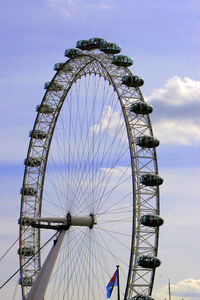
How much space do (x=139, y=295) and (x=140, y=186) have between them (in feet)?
29.0

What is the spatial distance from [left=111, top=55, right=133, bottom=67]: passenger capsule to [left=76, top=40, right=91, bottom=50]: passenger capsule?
17.6ft

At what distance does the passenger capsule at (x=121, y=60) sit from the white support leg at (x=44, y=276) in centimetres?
1597

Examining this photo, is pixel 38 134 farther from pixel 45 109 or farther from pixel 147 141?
pixel 147 141

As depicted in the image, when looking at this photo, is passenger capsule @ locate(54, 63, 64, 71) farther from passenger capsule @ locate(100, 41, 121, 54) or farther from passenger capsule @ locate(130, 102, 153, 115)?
passenger capsule @ locate(130, 102, 153, 115)

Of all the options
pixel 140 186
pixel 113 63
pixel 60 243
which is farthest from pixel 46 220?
pixel 113 63

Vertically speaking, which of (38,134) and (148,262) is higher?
(38,134)

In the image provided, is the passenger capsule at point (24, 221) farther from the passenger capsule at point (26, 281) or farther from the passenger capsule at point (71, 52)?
the passenger capsule at point (71, 52)

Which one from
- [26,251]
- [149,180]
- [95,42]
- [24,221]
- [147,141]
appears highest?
[95,42]

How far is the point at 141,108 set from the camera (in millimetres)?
58375

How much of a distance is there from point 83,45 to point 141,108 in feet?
38.2

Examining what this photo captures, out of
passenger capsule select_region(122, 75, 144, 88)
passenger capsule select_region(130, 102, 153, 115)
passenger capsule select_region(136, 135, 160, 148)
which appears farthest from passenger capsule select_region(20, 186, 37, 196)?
passenger capsule select_region(136, 135, 160, 148)

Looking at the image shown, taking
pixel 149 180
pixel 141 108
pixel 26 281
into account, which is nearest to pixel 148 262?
pixel 149 180

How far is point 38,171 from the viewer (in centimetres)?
7938

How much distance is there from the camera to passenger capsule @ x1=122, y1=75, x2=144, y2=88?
195 ft
